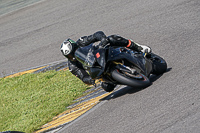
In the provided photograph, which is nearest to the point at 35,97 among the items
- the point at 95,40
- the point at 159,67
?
the point at 95,40

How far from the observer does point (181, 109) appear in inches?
209

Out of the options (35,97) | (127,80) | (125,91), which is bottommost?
(35,97)

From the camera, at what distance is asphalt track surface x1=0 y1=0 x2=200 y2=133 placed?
18.0ft

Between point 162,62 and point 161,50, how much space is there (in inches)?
62.3

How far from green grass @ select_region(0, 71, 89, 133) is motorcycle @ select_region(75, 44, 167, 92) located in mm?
1774

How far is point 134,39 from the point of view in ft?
33.7

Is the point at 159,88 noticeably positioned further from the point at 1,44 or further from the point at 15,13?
the point at 15,13

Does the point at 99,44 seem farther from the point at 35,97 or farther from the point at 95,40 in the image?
the point at 35,97

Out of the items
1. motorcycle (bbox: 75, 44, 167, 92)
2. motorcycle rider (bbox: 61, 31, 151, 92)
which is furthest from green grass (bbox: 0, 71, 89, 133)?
motorcycle (bbox: 75, 44, 167, 92)

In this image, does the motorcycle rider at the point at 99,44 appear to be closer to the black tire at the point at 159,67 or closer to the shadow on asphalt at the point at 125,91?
the shadow on asphalt at the point at 125,91

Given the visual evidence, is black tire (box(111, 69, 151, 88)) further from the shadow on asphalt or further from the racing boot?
the racing boot

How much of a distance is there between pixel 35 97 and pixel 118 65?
11.2ft

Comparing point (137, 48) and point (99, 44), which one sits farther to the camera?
point (137, 48)

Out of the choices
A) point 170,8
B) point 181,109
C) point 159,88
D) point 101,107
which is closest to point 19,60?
point 170,8
